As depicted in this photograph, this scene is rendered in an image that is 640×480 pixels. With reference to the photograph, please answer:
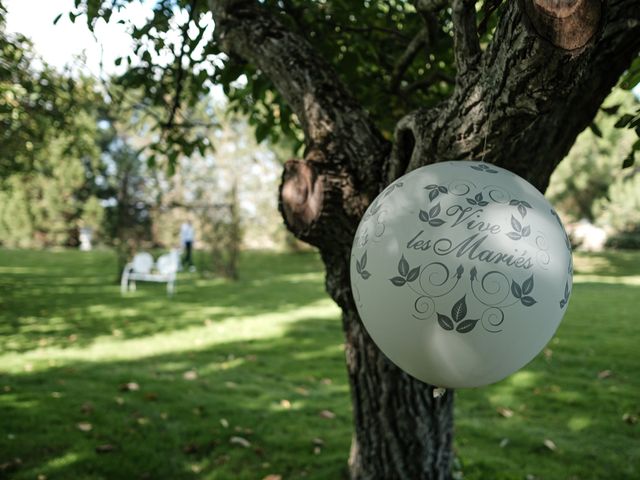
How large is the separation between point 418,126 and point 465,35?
352mm

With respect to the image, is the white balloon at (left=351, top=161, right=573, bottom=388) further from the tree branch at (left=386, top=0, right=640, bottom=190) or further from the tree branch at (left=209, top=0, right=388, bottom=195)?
the tree branch at (left=209, top=0, right=388, bottom=195)

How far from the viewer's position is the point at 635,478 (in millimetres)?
3514

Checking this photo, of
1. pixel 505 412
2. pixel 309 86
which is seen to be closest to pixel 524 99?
pixel 309 86

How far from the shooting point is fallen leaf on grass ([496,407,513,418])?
459 cm

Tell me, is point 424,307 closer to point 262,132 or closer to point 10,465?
point 262,132

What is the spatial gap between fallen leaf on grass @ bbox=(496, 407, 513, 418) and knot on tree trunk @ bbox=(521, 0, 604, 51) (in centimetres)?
389

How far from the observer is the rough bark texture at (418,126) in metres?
1.52

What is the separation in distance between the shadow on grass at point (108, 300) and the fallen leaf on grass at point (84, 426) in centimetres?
280

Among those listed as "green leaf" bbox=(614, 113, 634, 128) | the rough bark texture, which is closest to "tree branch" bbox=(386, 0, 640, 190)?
the rough bark texture

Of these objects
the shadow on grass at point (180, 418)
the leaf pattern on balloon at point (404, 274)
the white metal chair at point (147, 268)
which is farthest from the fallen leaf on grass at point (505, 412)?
the white metal chair at point (147, 268)

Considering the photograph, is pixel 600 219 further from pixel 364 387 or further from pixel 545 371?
pixel 364 387

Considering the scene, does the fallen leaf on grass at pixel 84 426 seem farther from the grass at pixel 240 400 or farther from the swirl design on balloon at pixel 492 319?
the swirl design on balloon at pixel 492 319

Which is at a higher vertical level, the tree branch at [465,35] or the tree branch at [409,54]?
the tree branch at [409,54]

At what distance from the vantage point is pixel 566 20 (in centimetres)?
133
